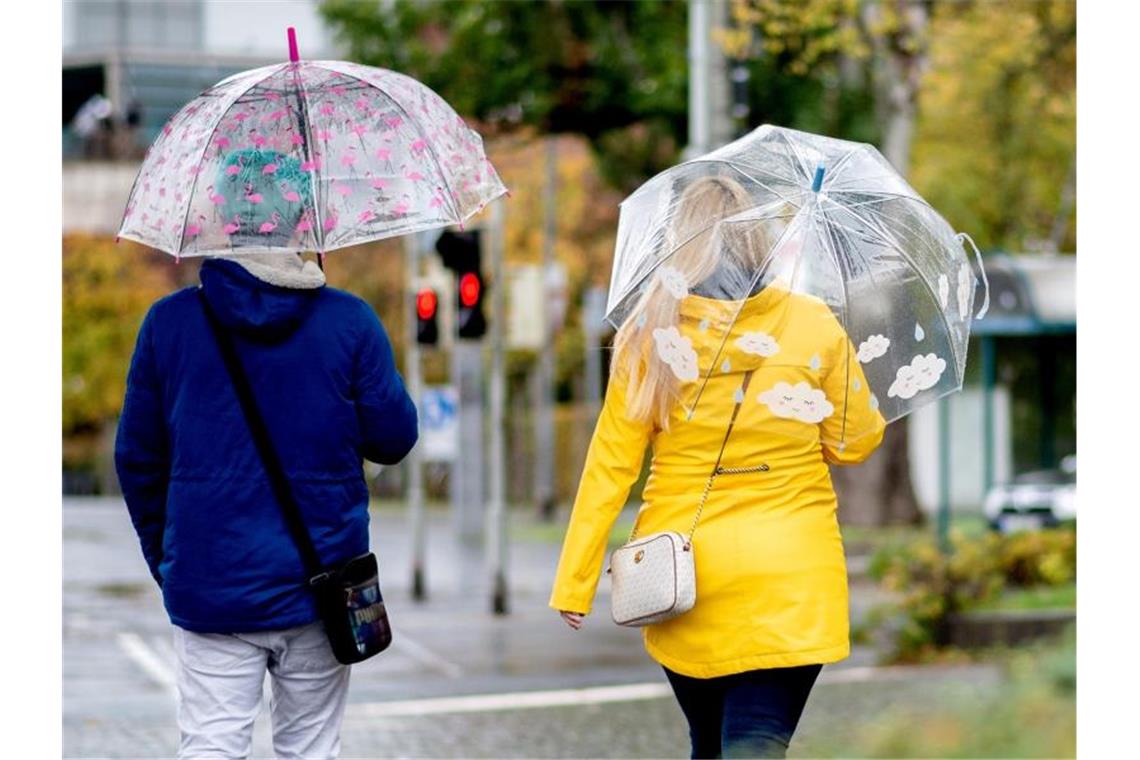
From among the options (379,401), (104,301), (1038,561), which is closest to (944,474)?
(1038,561)

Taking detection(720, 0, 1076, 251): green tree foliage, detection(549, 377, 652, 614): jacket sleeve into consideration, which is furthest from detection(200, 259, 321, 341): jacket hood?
detection(720, 0, 1076, 251): green tree foliage

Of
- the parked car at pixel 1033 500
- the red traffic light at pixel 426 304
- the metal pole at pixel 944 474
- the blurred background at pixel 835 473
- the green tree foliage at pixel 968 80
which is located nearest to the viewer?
the blurred background at pixel 835 473

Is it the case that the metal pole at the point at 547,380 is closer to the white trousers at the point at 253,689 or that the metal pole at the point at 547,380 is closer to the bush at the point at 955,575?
the bush at the point at 955,575

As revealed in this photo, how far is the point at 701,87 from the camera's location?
41.9ft

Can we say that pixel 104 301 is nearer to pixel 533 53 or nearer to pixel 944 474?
pixel 533 53

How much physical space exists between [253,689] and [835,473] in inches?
799

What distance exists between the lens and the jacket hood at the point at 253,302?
14.5 ft

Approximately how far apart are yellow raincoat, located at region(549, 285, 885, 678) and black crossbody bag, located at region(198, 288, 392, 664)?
19.6 inches

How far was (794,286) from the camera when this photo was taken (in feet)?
15.3

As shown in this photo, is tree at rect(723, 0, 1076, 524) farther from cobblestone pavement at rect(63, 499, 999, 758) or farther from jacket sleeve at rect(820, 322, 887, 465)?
jacket sleeve at rect(820, 322, 887, 465)

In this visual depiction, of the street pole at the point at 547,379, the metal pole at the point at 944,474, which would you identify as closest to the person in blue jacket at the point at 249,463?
the metal pole at the point at 944,474

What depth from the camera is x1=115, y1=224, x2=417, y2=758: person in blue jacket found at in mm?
4402
